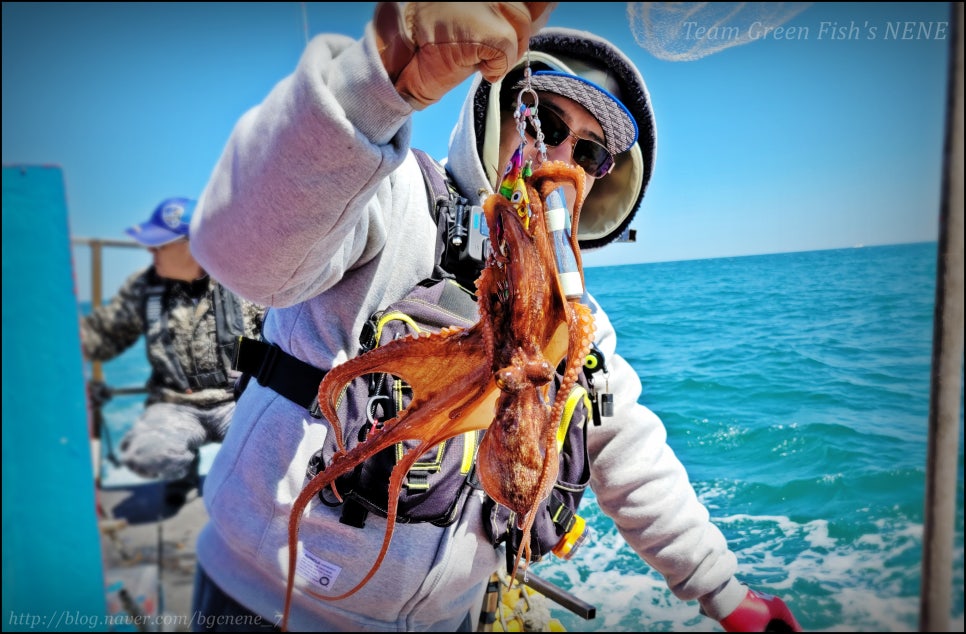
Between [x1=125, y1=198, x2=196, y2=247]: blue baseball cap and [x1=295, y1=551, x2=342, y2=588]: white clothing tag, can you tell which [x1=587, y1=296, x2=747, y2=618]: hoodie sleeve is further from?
[x1=125, y1=198, x2=196, y2=247]: blue baseball cap

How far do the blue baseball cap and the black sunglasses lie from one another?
915 mm

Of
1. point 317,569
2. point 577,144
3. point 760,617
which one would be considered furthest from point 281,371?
point 760,617

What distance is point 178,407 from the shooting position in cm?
207

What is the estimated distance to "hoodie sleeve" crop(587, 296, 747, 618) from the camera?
5.09 feet

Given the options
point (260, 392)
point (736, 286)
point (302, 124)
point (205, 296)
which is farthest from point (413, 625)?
point (736, 286)

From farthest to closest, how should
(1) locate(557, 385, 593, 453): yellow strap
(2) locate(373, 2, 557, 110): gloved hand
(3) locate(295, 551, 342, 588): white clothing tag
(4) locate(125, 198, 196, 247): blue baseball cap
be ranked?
(4) locate(125, 198, 196, 247): blue baseball cap → (3) locate(295, 551, 342, 588): white clothing tag → (1) locate(557, 385, 593, 453): yellow strap → (2) locate(373, 2, 557, 110): gloved hand

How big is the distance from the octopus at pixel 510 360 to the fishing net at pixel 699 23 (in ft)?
1.88

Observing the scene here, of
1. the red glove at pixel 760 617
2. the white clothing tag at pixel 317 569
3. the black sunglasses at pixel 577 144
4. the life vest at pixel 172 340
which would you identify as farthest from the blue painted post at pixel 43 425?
the red glove at pixel 760 617

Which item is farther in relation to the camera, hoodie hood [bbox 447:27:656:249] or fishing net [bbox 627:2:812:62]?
hoodie hood [bbox 447:27:656:249]

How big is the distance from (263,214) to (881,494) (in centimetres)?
206

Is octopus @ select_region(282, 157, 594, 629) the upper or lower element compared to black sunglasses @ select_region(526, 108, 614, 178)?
lower

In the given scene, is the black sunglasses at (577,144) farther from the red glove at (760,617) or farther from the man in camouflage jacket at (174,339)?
the red glove at (760,617)

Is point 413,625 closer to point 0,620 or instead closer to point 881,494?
point 0,620

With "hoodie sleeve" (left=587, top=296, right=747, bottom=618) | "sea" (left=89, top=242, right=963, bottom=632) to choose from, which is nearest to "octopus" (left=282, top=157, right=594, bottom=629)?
"hoodie sleeve" (left=587, top=296, right=747, bottom=618)
